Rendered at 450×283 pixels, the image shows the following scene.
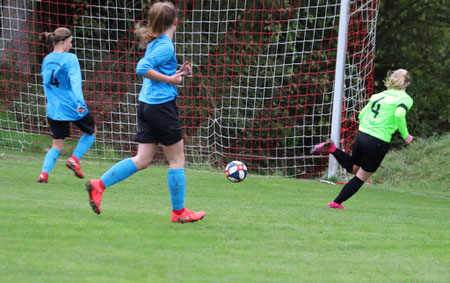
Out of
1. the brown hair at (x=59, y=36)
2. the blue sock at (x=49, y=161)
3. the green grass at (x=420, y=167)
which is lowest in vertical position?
the green grass at (x=420, y=167)

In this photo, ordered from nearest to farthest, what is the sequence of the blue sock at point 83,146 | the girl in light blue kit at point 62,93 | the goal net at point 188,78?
the girl in light blue kit at point 62,93 < the blue sock at point 83,146 < the goal net at point 188,78

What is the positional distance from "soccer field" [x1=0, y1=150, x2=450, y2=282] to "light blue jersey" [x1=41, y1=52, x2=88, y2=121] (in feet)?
2.70

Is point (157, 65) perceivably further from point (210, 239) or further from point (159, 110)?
point (210, 239)

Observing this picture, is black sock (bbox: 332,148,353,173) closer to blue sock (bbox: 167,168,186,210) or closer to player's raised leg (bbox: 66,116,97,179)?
blue sock (bbox: 167,168,186,210)

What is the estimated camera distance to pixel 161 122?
4.88 meters

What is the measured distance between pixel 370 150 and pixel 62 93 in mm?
3571

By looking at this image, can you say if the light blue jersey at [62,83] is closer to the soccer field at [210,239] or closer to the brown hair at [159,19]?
the soccer field at [210,239]

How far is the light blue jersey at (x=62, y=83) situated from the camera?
7.45 metres

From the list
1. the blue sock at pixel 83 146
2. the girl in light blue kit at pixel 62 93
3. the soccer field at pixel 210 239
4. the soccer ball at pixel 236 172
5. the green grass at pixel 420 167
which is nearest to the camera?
the soccer field at pixel 210 239

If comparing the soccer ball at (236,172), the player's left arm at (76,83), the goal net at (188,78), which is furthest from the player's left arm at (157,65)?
the goal net at (188,78)

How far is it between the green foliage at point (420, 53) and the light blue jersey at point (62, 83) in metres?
14.2

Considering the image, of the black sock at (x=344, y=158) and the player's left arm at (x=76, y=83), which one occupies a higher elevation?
the player's left arm at (x=76, y=83)

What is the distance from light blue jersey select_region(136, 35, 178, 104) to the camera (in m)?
4.89

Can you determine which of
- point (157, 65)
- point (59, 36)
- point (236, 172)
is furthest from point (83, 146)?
point (157, 65)
